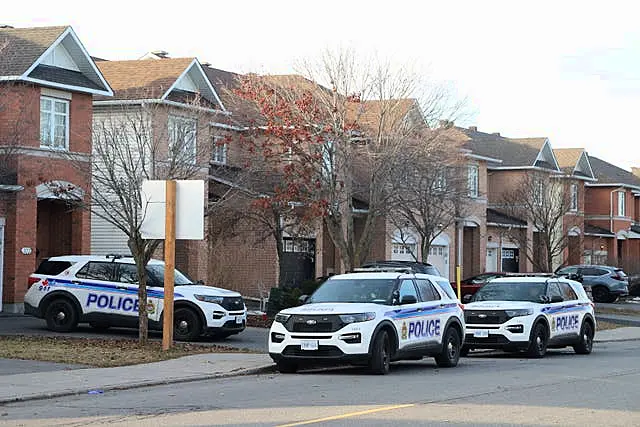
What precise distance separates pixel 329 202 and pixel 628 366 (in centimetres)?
1106

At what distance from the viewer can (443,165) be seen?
32.9 metres

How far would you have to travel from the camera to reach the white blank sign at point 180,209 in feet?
66.5

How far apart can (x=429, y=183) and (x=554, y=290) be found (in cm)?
1099

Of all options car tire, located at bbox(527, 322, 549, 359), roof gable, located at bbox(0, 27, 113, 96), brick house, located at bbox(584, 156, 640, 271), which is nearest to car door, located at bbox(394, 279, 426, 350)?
car tire, located at bbox(527, 322, 549, 359)

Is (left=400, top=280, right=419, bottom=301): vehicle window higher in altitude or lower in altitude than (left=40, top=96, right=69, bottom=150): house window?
lower

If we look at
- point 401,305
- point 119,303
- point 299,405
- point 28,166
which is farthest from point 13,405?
point 28,166

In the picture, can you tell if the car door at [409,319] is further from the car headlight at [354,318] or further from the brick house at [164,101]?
the brick house at [164,101]

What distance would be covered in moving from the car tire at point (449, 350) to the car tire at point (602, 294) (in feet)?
105

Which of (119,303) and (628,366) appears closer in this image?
(628,366)

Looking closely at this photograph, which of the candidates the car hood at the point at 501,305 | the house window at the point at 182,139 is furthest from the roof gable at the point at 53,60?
the car hood at the point at 501,305

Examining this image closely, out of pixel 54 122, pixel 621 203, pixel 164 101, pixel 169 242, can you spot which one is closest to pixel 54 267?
pixel 164 101

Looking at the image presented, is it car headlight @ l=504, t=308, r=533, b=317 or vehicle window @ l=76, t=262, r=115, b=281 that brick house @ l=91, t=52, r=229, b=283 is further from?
car headlight @ l=504, t=308, r=533, b=317

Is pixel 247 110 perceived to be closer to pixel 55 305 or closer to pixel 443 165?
pixel 443 165

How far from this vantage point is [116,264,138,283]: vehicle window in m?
24.4
